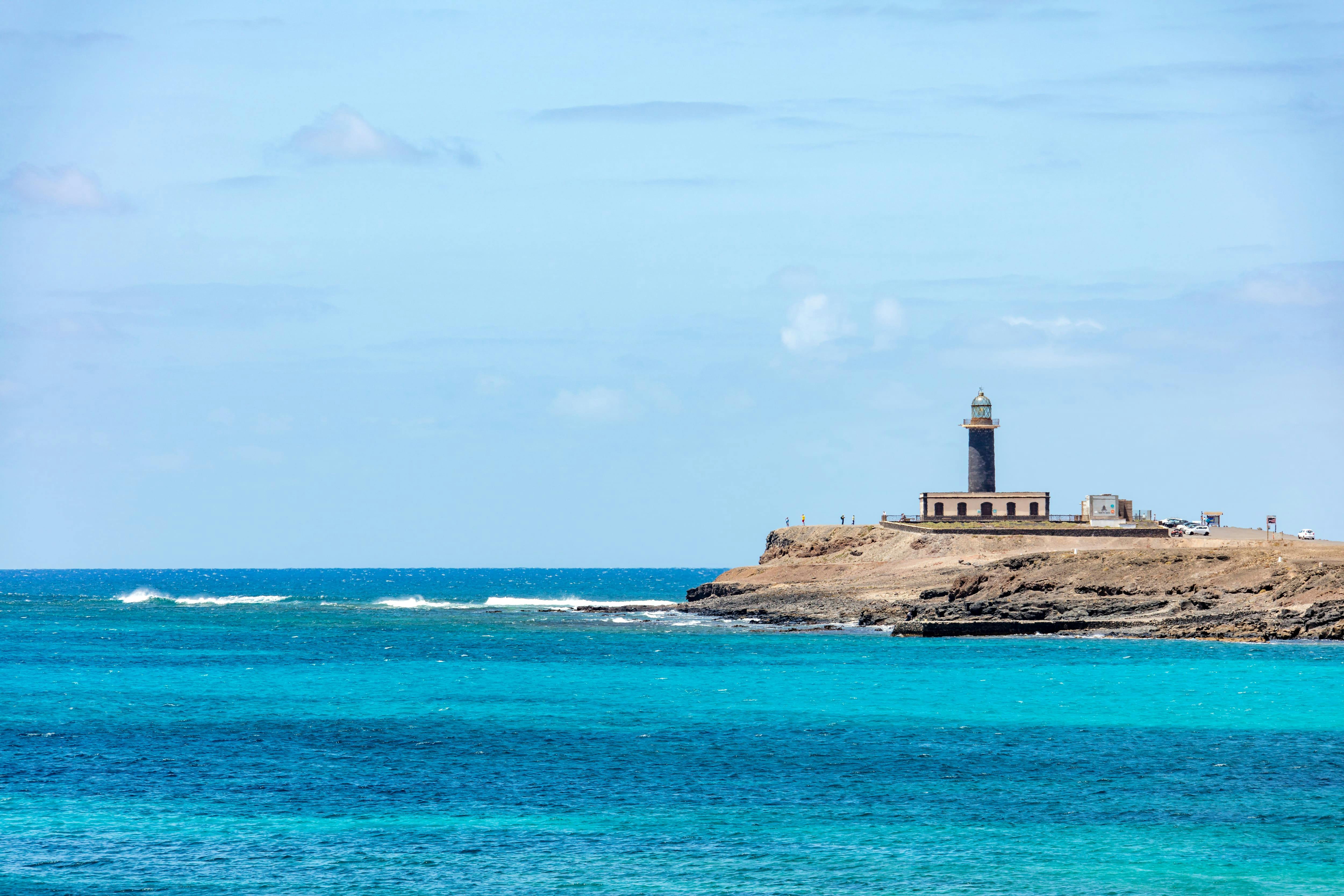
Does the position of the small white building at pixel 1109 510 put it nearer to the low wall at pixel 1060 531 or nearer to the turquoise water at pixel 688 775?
the low wall at pixel 1060 531

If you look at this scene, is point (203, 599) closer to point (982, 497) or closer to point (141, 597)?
point (141, 597)

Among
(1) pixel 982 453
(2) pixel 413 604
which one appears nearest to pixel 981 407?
(1) pixel 982 453

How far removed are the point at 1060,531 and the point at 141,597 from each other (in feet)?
363

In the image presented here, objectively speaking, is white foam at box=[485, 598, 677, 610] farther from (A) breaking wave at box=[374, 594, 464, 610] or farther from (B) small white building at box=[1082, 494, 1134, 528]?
(B) small white building at box=[1082, 494, 1134, 528]

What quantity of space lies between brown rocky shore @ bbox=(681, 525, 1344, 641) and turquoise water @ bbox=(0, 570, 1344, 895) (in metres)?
8.36

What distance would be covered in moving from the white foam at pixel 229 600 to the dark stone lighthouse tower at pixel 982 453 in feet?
252

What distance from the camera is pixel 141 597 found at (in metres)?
166

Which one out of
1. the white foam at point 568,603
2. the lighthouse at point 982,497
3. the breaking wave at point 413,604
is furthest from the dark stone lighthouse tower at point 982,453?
the breaking wave at point 413,604

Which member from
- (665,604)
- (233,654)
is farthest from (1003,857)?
(665,604)

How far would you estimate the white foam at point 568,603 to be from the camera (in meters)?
128

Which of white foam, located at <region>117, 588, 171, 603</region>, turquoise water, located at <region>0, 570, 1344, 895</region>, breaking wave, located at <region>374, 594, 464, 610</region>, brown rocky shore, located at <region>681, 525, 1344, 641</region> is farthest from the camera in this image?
white foam, located at <region>117, 588, 171, 603</region>

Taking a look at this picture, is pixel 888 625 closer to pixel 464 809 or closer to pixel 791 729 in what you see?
pixel 791 729

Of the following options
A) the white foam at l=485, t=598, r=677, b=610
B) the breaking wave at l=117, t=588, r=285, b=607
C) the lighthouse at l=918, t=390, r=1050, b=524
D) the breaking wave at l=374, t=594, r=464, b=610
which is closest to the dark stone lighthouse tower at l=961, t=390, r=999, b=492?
the lighthouse at l=918, t=390, r=1050, b=524

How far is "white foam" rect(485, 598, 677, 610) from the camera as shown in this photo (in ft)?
421
